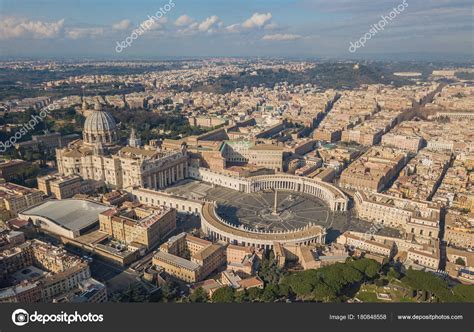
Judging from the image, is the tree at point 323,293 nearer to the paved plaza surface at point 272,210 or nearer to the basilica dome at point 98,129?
Answer: the paved plaza surface at point 272,210

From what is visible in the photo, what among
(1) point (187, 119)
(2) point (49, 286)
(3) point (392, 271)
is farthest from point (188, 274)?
(1) point (187, 119)

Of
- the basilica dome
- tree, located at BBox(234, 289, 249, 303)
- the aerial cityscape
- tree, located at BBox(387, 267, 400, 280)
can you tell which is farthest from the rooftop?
tree, located at BBox(387, 267, 400, 280)

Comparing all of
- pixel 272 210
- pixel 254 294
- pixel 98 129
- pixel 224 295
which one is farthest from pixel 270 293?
pixel 98 129

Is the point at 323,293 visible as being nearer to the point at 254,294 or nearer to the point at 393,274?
the point at 254,294

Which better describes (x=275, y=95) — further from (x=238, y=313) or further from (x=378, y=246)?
(x=238, y=313)

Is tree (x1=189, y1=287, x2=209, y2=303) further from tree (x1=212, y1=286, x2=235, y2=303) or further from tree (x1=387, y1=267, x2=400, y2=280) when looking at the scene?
tree (x1=387, y1=267, x2=400, y2=280)

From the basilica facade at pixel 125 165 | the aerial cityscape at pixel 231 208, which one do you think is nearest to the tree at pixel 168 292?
the aerial cityscape at pixel 231 208
